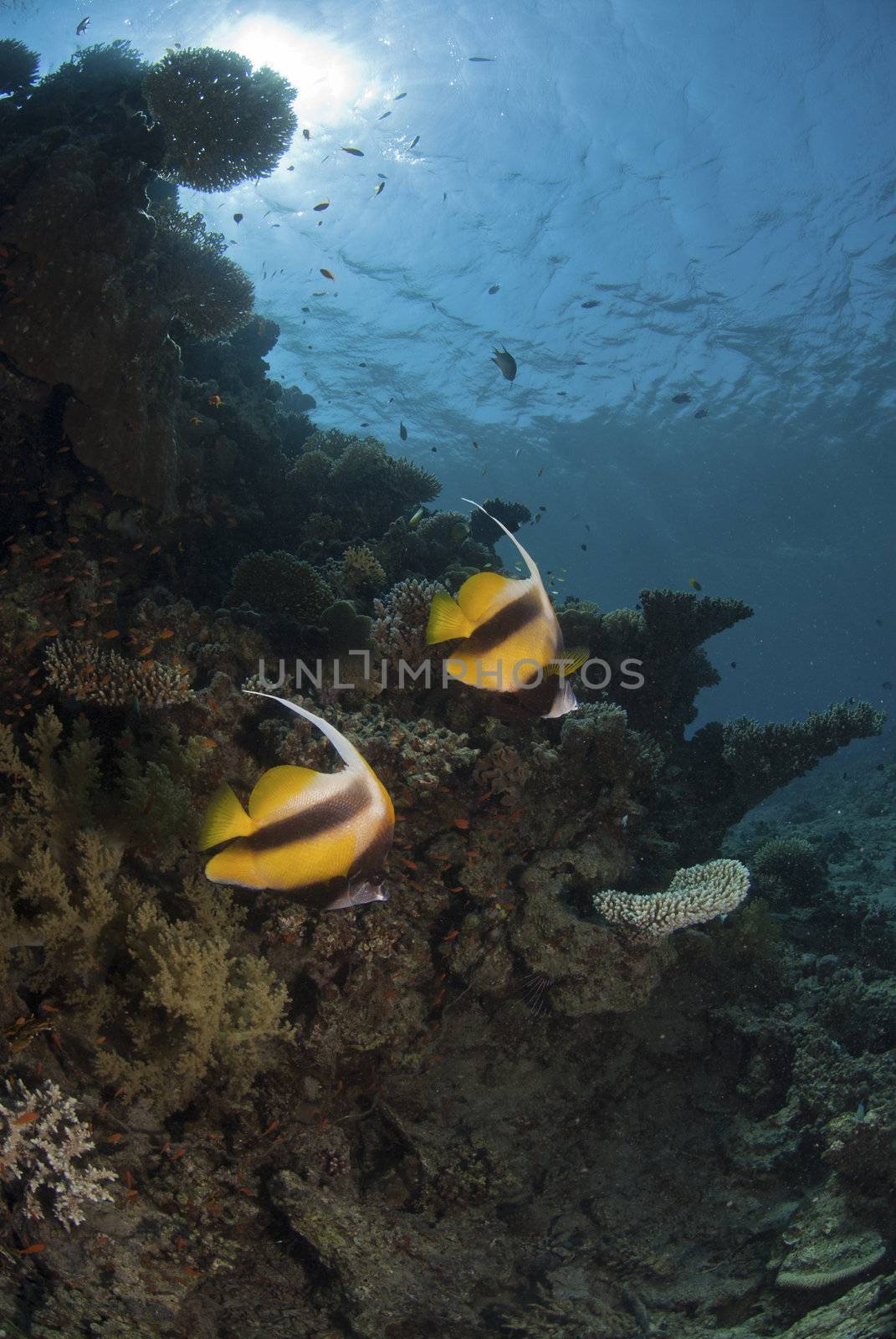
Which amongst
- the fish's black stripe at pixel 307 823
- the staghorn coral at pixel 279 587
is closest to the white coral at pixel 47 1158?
the fish's black stripe at pixel 307 823

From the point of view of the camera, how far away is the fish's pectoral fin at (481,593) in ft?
6.45

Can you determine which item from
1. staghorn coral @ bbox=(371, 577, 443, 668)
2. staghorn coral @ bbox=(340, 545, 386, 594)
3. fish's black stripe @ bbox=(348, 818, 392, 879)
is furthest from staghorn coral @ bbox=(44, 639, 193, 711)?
fish's black stripe @ bbox=(348, 818, 392, 879)

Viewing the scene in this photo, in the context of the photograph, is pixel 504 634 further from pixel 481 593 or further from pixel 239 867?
pixel 239 867

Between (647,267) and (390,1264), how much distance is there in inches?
1107

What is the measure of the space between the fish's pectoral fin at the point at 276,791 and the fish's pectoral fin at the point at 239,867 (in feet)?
0.32

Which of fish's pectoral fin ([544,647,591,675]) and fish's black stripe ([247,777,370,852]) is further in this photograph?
fish's pectoral fin ([544,647,591,675])

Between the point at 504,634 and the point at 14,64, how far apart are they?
46.0 feet

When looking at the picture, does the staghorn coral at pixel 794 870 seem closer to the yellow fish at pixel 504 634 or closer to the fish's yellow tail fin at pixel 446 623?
the yellow fish at pixel 504 634

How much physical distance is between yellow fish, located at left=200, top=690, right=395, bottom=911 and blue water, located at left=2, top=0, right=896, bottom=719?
67.7 ft

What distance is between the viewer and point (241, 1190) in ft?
11.1

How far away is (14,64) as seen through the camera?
9680mm

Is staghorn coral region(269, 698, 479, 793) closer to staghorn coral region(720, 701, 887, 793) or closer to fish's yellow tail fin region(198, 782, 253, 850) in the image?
fish's yellow tail fin region(198, 782, 253, 850)

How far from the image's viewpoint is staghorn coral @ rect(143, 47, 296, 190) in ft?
23.7

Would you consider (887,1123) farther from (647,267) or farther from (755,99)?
(647,267)
